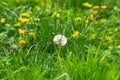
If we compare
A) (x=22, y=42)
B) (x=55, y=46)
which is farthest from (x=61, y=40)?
(x=22, y=42)

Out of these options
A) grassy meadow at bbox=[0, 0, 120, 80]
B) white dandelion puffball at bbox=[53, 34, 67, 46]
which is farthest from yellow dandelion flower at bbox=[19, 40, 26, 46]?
white dandelion puffball at bbox=[53, 34, 67, 46]

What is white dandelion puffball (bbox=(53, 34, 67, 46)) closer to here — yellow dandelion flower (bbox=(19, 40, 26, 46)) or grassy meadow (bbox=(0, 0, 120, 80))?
grassy meadow (bbox=(0, 0, 120, 80))

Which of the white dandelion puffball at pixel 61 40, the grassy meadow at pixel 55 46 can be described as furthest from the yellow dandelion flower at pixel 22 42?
the white dandelion puffball at pixel 61 40

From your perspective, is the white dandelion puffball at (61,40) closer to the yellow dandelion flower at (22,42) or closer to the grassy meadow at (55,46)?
the grassy meadow at (55,46)

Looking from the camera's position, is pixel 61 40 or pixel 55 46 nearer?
pixel 61 40

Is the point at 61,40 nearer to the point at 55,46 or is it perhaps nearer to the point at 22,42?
the point at 55,46

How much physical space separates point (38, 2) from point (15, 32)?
1145mm

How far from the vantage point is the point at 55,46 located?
3.80 m

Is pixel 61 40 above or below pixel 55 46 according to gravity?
above

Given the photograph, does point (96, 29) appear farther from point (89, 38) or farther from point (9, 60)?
point (9, 60)

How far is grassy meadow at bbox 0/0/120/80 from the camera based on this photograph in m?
3.25

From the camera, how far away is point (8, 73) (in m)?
3.23

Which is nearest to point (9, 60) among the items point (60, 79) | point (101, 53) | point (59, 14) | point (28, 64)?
point (28, 64)

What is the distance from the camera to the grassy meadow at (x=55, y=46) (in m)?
3.25
